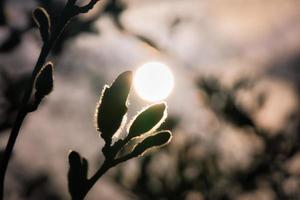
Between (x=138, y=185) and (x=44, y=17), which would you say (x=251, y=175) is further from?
(x=44, y=17)

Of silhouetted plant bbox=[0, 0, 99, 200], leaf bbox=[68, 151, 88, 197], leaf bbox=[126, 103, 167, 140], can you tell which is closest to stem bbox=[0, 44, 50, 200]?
silhouetted plant bbox=[0, 0, 99, 200]

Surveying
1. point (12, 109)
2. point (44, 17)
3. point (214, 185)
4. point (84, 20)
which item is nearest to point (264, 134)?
point (214, 185)

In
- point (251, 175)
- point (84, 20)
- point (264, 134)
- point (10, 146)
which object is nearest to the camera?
point (10, 146)

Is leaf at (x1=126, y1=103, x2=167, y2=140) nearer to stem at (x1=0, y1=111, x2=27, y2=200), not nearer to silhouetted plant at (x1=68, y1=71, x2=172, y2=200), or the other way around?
silhouetted plant at (x1=68, y1=71, x2=172, y2=200)

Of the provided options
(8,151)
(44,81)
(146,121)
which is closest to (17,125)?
(8,151)

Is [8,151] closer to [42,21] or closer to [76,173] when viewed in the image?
[76,173]

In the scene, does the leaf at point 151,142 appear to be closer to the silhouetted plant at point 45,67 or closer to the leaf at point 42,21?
the silhouetted plant at point 45,67
